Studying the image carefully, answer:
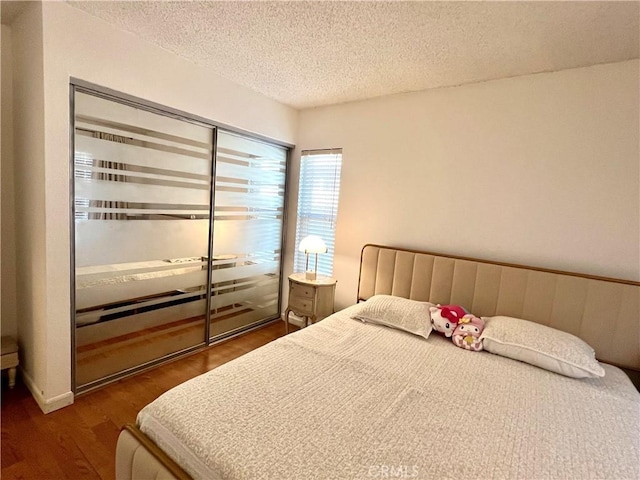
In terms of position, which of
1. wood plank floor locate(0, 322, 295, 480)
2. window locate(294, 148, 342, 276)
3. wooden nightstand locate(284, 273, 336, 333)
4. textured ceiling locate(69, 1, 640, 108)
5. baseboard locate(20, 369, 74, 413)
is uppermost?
textured ceiling locate(69, 1, 640, 108)

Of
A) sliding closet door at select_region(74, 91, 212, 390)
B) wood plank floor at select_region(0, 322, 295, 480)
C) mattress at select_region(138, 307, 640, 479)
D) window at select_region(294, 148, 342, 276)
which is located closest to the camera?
mattress at select_region(138, 307, 640, 479)

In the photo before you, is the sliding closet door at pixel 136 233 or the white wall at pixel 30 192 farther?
the sliding closet door at pixel 136 233

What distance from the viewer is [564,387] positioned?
1.65 metres

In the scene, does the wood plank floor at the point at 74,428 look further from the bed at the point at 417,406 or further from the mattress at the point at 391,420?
the mattress at the point at 391,420

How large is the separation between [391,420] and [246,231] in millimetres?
2422

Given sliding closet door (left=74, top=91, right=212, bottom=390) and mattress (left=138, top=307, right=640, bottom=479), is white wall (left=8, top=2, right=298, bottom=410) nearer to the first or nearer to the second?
sliding closet door (left=74, top=91, right=212, bottom=390)

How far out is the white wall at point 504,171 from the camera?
2064 millimetres

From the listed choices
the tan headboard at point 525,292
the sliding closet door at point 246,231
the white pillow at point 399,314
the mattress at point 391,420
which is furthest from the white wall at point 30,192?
the tan headboard at point 525,292

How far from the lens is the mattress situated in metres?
1.06

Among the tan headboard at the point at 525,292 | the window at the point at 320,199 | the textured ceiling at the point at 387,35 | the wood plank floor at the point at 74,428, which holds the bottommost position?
the wood plank floor at the point at 74,428

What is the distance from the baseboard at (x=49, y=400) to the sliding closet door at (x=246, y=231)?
1.22m

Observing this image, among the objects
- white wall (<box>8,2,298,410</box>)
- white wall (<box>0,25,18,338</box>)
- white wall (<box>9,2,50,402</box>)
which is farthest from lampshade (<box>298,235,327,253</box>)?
white wall (<box>0,25,18,338</box>)

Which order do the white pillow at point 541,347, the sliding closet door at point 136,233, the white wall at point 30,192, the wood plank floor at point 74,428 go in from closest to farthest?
the wood plank floor at point 74,428 < the white pillow at point 541,347 < the white wall at point 30,192 < the sliding closet door at point 136,233

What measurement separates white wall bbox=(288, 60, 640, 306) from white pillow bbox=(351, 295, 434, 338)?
2.14 ft
